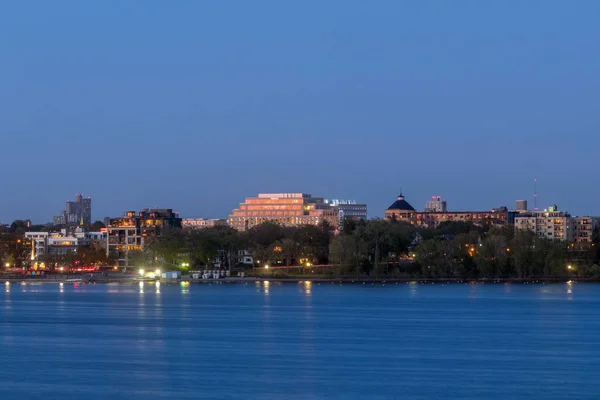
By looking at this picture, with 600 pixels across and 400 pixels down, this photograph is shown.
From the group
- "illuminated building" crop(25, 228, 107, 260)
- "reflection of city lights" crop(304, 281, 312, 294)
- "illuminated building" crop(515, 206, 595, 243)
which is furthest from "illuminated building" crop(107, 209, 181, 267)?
"illuminated building" crop(515, 206, 595, 243)

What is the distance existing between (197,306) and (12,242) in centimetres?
9148

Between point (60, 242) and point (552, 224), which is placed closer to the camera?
point (60, 242)

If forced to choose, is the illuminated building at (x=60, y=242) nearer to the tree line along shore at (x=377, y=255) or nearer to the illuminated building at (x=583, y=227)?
the tree line along shore at (x=377, y=255)

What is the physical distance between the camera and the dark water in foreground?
32.9m

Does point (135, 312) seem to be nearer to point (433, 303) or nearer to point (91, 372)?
point (433, 303)

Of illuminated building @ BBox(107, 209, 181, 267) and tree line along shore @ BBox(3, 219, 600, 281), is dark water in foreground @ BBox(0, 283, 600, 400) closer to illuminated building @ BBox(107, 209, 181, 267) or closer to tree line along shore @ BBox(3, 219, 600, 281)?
tree line along shore @ BBox(3, 219, 600, 281)

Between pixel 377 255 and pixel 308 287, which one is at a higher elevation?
pixel 377 255

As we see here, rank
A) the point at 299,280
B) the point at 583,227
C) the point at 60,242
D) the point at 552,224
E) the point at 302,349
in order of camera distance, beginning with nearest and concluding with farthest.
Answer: the point at 302,349, the point at 299,280, the point at 60,242, the point at 552,224, the point at 583,227

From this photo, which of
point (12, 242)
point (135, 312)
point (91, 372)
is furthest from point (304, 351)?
point (12, 242)

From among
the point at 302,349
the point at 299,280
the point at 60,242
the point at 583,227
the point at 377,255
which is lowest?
the point at 302,349

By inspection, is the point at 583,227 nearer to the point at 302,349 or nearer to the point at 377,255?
the point at 377,255

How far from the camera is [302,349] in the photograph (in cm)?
4312

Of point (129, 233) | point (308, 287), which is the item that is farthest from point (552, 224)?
point (308, 287)

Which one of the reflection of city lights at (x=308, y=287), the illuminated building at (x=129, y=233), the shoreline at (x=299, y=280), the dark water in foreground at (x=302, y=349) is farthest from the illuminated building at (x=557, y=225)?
the dark water in foreground at (x=302, y=349)
